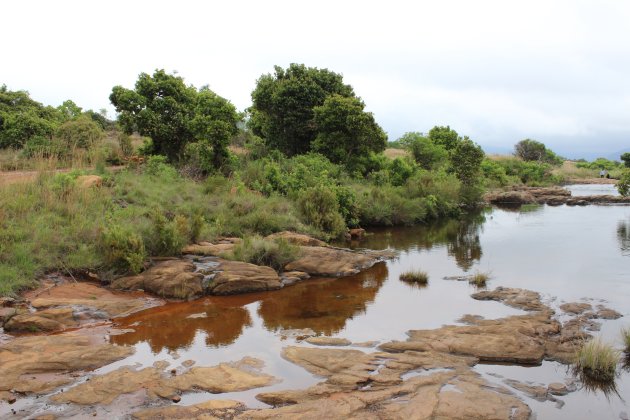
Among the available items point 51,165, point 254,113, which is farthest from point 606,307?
point 254,113

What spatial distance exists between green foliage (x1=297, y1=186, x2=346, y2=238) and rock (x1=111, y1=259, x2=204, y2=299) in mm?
7950

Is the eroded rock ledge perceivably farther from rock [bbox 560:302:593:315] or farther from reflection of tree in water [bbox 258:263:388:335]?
rock [bbox 560:302:593:315]

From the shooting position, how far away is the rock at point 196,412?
22.6 ft

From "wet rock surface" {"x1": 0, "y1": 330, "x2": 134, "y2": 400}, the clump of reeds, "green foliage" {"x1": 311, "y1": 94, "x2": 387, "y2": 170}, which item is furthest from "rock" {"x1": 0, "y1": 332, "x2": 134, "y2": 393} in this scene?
"green foliage" {"x1": 311, "y1": 94, "x2": 387, "y2": 170}

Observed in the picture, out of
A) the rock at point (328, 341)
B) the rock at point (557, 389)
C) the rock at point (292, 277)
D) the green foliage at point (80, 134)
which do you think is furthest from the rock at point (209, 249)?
the green foliage at point (80, 134)

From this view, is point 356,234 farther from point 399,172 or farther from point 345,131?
point 399,172

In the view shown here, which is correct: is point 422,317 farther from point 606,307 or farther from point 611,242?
point 611,242

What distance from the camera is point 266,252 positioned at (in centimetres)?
1510

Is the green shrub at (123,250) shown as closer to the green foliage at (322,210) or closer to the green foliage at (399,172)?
the green foliage at (322,210)

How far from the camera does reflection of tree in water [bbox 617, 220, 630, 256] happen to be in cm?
2042

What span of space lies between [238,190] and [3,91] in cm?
1918

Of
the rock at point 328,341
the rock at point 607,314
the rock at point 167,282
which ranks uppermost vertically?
the rock at point 167,282

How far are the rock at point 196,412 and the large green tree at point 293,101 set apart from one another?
2471 cm

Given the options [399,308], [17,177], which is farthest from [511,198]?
[17,177]
